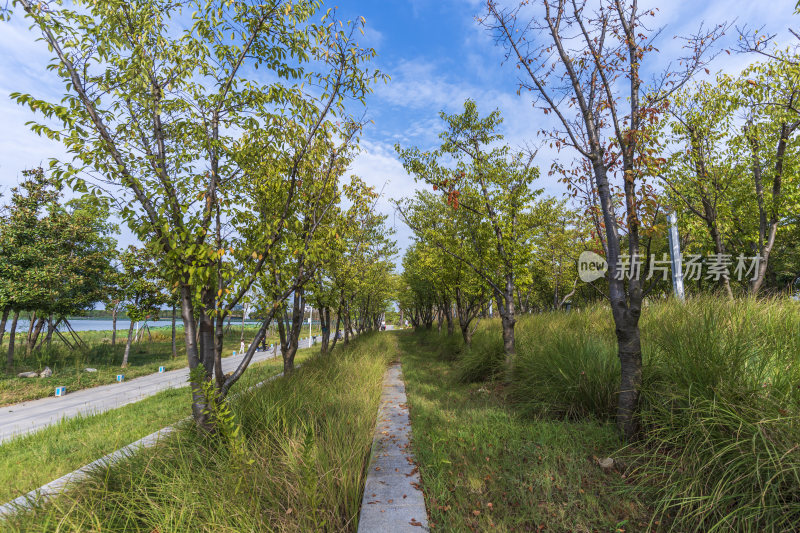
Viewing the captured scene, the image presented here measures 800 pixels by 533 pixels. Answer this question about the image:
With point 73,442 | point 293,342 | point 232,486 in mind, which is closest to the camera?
point 232,486

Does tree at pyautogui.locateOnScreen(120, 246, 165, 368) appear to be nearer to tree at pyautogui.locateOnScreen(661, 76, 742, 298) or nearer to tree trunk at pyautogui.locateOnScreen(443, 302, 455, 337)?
tree trunk at pyautogui.locateOnScreen(443, 302, 455, 337)

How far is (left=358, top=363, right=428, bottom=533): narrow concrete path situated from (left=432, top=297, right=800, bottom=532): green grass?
5.70ft

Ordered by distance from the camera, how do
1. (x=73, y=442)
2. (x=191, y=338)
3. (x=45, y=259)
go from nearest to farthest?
(x=191, y=338) → (x=73, y=442) → (x=45, y=259)

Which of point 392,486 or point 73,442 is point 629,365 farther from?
point 73,442

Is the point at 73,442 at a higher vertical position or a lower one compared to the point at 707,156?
lower

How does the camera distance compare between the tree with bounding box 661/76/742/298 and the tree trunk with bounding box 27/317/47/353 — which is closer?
the tree with bounding box 661/76/742/298

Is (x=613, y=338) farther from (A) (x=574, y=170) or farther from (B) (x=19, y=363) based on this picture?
(B) (x=19, y=363)

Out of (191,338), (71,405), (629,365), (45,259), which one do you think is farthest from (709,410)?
(45,259)

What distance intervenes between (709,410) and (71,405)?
1426cm

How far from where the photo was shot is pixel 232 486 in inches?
105

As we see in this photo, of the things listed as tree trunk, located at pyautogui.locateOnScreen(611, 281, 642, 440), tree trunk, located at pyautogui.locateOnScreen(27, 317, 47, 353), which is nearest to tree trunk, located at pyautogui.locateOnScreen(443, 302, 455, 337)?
tree trunk, located at pyautogui.locateOnScreen(611, 281, 642, 440)

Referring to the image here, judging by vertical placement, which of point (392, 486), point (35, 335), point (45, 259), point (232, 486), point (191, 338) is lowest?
point (392, 486)

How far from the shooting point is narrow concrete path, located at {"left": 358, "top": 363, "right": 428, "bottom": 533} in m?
2.56

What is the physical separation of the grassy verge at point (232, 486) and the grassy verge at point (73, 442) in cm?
80
